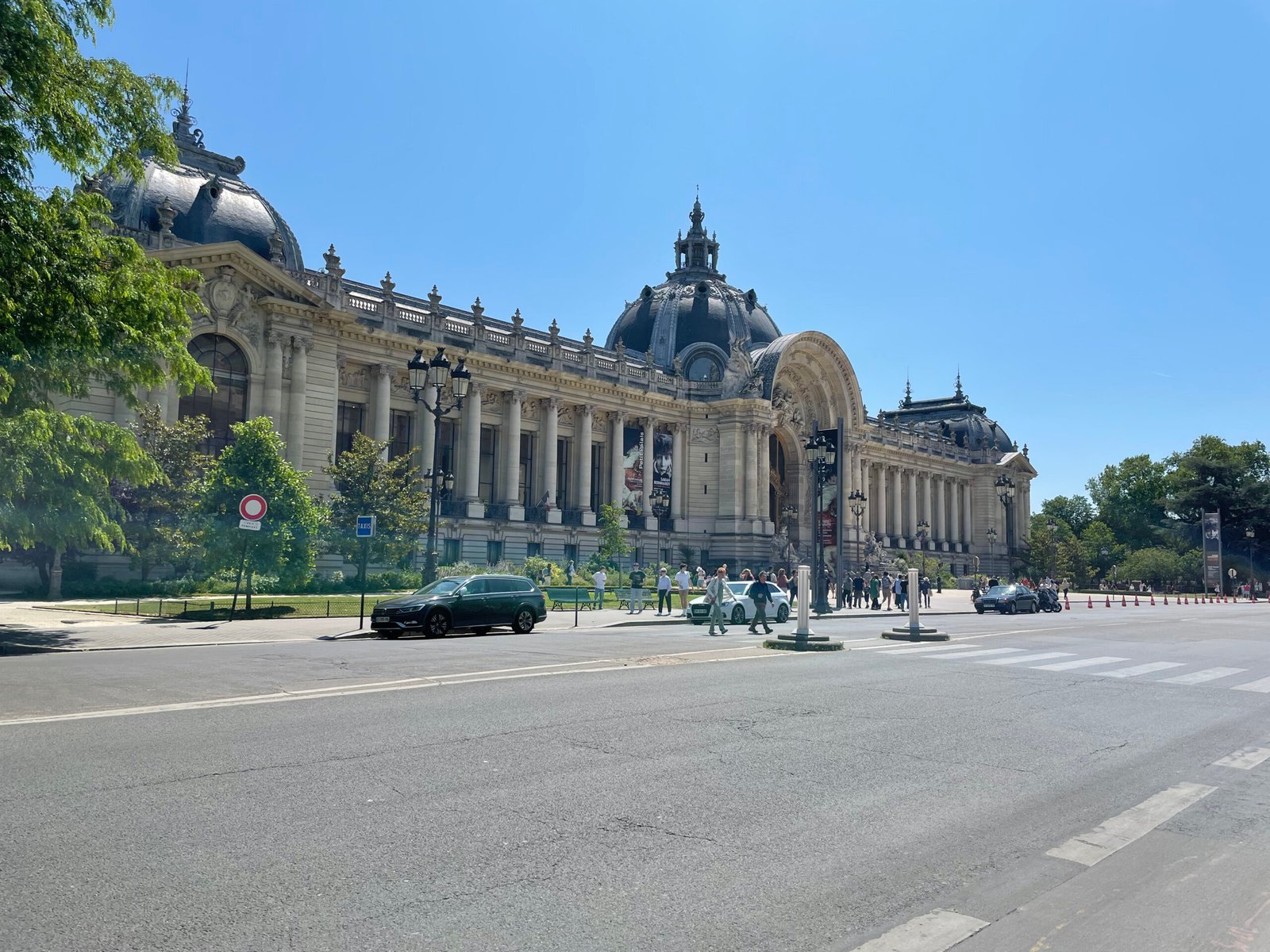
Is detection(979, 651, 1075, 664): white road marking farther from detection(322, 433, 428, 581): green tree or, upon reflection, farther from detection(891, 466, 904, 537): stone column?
detection(891, 466, 904, 537): stone column

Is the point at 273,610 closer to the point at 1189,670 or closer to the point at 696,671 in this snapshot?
the point at 696,671

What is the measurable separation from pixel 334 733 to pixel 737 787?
398cm

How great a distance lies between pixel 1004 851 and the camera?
593 centimetres

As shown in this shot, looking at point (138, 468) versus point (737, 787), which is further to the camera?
point (138, 468)

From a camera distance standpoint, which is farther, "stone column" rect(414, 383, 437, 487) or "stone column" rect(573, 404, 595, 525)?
"stone column" rect(573, 404, 595, 525)

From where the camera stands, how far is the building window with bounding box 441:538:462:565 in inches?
2073

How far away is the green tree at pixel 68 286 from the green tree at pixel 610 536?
35554 mm

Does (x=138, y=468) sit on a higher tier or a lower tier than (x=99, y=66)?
lower

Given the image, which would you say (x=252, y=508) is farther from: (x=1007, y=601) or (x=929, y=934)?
(x=1007, y=601)

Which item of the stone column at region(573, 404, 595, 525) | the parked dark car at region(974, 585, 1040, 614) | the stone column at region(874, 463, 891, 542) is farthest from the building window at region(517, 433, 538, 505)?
the stone column at region(874, 463, 891, 542)

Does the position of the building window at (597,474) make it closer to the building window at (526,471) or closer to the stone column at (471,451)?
the building window at (526,471)

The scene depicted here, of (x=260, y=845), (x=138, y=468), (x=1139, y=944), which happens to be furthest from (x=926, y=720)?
(x=138, y=468)

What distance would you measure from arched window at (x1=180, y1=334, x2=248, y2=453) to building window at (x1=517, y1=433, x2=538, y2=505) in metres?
19.8

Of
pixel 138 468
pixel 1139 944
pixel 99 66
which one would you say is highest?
pixel 99 66
